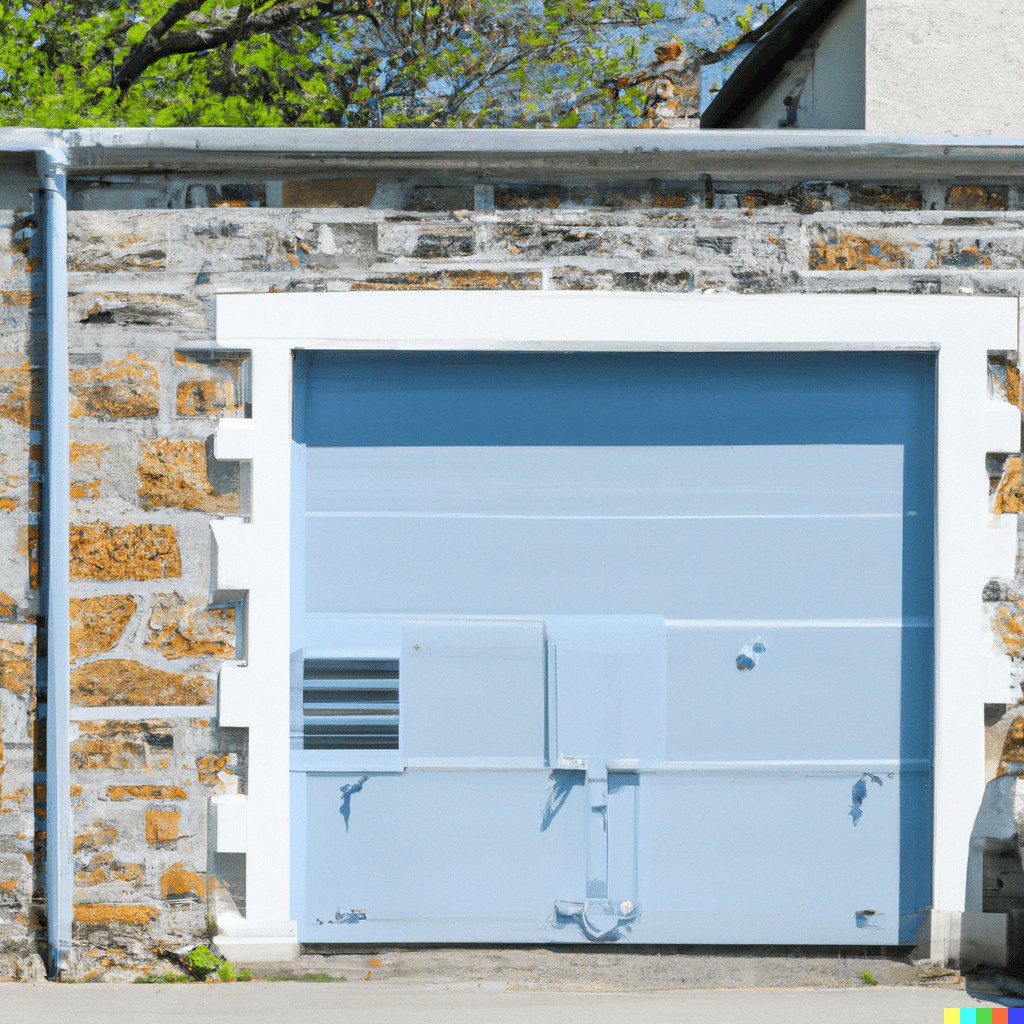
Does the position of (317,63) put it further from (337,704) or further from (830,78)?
(337,704)

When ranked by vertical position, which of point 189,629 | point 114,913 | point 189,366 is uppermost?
point 189,366

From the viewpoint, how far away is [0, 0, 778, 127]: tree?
444 inches

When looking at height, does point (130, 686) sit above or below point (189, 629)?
below

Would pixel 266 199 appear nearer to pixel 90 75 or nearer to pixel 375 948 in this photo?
pixel 375 948

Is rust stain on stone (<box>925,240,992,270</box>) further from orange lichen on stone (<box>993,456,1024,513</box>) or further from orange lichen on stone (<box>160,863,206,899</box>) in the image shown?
orange lichen on stone (<box>160,863,206,899</box>)

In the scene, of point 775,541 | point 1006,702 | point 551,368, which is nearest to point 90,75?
point 551,368

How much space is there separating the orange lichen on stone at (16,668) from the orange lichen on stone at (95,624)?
0.18m

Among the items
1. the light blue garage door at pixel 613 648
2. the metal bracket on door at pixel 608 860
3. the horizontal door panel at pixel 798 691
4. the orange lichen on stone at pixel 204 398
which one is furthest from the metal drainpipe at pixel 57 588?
the horizontal door panel at pixel 798 691

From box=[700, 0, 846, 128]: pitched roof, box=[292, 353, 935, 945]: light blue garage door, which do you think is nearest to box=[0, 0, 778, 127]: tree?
box=[700, 0, 846, 128]: pitched roof

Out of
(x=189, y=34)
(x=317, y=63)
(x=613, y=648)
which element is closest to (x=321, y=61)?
(x=317, y=63)

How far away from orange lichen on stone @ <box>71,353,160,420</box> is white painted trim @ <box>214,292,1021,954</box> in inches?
12.4

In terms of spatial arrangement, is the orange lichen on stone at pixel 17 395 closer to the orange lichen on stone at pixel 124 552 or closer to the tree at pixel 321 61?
the orange lichen on stone at pixel 124 552

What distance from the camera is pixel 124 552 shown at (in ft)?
12.9

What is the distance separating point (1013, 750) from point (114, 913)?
3429 mm
